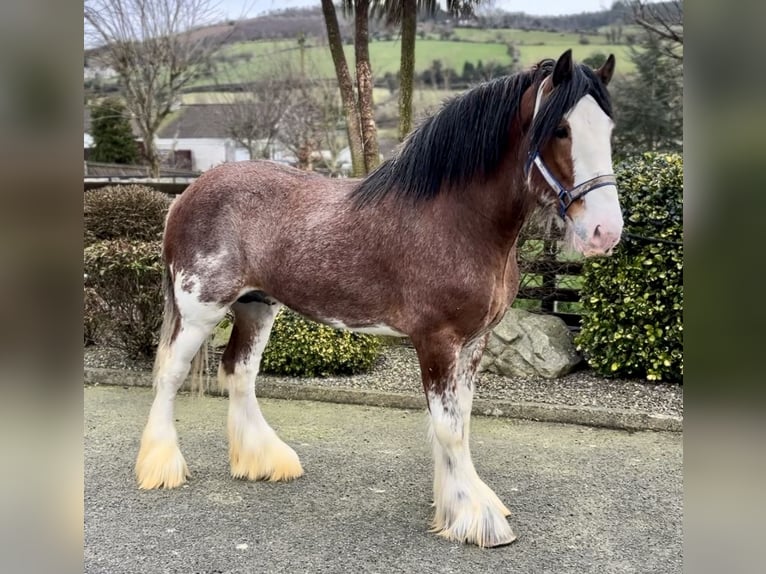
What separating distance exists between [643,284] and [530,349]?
1144mm

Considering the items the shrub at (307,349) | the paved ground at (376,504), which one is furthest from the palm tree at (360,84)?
the paved ground at (376,504)

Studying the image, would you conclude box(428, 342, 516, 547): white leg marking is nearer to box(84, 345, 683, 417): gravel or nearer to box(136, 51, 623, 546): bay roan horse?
box(136, 51, 623, 546): bay roan horse

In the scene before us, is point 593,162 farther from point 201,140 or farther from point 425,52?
point 201,140

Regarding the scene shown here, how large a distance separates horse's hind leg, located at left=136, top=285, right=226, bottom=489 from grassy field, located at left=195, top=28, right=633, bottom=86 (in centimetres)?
1884

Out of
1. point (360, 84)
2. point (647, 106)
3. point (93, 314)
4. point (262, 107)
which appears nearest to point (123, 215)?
point (93, 314)

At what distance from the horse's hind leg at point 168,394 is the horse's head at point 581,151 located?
1.93m

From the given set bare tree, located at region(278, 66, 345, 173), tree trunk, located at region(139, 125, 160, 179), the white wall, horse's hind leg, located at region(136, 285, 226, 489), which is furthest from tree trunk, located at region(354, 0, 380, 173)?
the white wall

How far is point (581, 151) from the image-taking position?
220 centimetres

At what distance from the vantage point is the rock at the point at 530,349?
5219 mm

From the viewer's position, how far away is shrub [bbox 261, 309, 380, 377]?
17.3 feet

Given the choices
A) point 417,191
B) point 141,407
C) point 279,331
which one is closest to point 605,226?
point 417,191
